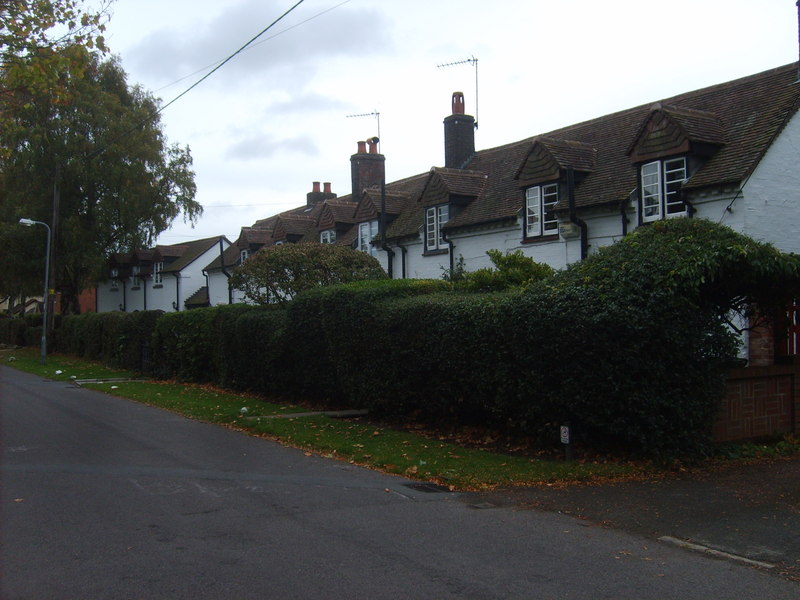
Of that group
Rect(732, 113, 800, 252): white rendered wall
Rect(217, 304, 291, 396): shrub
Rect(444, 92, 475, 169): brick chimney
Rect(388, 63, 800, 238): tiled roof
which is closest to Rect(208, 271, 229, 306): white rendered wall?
Rect(444, 92, 475, 169): brick chimney

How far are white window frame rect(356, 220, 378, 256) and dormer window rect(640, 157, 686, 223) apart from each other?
1303cm

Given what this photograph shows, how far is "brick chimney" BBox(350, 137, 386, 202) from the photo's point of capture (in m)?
37.0

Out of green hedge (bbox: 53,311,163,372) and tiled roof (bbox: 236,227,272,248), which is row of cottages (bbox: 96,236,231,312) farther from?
green hedge (bbox: 53,311,163,372)

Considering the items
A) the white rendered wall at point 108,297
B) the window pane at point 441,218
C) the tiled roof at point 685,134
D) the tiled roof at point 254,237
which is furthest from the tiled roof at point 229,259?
the window pane at point 441,218

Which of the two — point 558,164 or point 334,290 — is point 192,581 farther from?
point 558,164

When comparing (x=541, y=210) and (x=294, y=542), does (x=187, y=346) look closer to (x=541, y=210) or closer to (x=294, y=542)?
(x=541, y=210)

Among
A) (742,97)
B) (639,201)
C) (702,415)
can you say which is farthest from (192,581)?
(742,97)

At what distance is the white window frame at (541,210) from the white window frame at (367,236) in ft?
28.9

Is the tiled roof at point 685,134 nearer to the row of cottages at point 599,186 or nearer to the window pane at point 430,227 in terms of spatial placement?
the row of cottages at point 599,186

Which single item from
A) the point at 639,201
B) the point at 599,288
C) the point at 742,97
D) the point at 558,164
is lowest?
the point at 599,288

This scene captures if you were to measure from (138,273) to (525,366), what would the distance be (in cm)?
4441

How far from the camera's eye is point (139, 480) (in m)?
9.30

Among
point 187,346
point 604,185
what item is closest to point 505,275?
point 604,185

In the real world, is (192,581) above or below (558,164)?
below
